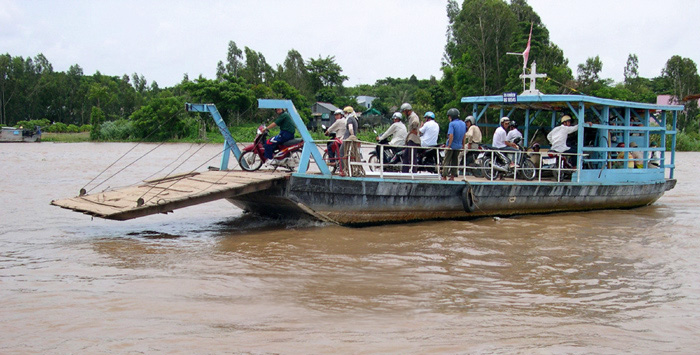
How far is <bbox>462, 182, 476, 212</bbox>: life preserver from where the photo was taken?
11141 mm

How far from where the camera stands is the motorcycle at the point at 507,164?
481 inches

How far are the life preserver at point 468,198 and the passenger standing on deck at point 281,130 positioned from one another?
3.29 metres

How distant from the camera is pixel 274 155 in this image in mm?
10969

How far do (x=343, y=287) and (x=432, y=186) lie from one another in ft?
14.5

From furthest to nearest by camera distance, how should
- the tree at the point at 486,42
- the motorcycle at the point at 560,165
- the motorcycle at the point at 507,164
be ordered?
the tree at the point at 486,42 < the motorcycle at the point at 560,165 < the motorcycle at the point at 507,164

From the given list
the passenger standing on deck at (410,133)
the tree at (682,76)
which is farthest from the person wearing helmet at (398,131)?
the tree at (682,76)

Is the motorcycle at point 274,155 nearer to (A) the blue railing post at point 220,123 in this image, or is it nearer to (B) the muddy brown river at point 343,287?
(A) the blue railing post at point 220,123

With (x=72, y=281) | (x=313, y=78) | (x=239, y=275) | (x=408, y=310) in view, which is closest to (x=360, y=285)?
(x=408, y=310)

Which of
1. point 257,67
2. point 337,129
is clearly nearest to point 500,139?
point 337,129

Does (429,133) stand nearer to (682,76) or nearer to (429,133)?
(429,133)

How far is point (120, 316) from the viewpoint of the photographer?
227 inches

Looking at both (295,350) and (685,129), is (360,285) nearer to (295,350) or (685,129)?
(295,350)

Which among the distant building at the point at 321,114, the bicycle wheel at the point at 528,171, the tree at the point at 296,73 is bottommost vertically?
the bicycle wheel at the point at 528,171

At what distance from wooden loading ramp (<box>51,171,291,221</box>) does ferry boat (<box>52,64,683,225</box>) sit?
2 cm
